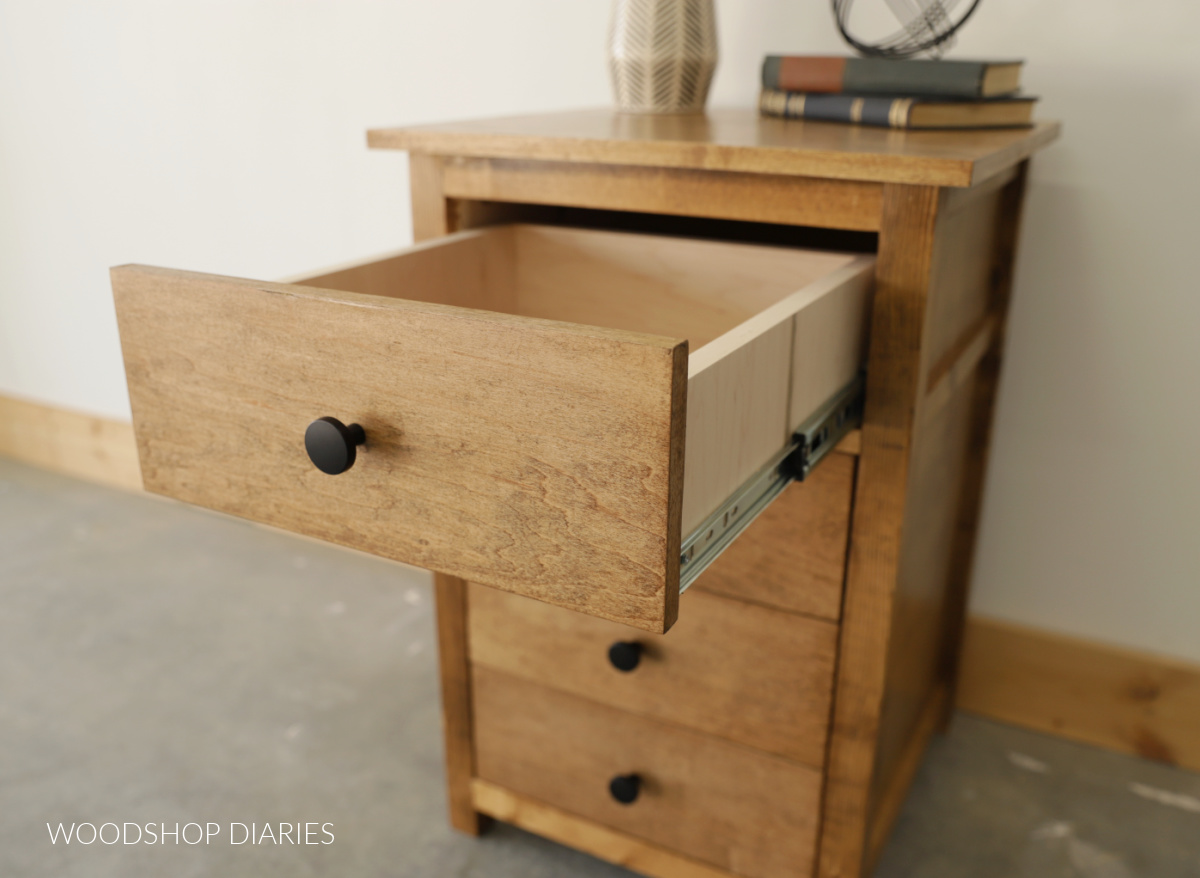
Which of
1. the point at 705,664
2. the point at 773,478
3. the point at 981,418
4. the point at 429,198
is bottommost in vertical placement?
the point at 705,664

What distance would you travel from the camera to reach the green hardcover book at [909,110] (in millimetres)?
890

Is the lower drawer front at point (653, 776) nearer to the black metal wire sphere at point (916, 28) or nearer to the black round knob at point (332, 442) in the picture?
the black round knob at point (332, 442)

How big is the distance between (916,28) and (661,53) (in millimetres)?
292

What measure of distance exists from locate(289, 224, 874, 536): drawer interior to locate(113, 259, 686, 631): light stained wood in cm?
5

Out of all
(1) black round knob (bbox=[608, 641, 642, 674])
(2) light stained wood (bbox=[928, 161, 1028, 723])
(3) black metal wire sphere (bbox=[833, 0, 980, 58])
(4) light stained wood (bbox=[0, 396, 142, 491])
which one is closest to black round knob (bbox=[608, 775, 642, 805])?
(1) black round knob (bbox=[608, 641, 642, 674])

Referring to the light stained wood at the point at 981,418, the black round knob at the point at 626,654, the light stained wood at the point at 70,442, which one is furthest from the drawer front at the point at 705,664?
the light stained wood at the point at 70,442

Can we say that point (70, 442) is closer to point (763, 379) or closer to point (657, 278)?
point (657, 278)

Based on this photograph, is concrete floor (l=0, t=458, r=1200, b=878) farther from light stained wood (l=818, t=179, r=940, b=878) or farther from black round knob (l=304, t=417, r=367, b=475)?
black round knob (l=304, t=417, r=367, b=475)

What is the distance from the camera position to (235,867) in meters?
1.08

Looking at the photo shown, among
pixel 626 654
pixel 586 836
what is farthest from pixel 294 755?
pixel 626 654

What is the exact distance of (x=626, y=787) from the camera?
97 centimetres

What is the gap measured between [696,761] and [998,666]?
0.60m

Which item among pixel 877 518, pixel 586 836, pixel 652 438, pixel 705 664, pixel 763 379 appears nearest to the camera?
pixel 652 438

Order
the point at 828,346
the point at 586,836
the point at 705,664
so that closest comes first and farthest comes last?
the point at 828,346 < the point at 705,664 < the point at 586,836
